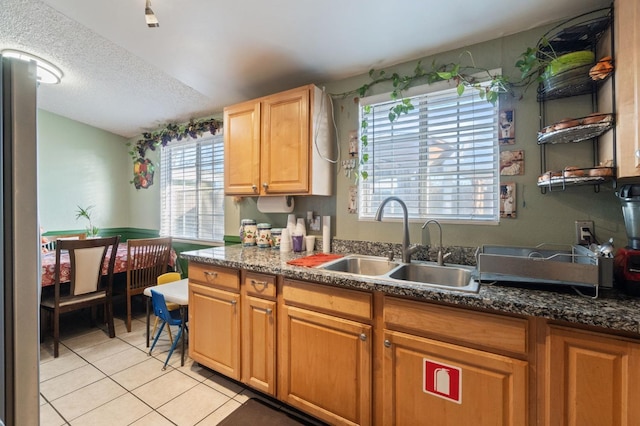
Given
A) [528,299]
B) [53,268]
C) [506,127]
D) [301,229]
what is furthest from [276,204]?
[53,268]

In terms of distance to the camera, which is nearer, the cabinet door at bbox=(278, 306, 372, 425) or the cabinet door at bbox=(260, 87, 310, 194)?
the cabinet door at bbox=(278, 306, 372, 425)

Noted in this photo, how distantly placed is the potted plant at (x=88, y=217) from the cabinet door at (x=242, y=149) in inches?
102

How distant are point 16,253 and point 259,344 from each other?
1323 millimetres

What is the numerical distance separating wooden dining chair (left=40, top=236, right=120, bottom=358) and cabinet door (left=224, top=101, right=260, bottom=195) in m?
1.35

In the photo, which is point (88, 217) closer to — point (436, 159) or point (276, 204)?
point (276, 204)

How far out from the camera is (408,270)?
1700 millimetres

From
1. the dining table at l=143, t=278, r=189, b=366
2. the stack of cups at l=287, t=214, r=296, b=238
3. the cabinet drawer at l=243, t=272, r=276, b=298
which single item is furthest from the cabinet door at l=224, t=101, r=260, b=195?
the dining table at l=143, t=278, r=189, b=366

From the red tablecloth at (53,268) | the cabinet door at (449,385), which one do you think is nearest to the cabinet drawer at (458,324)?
the cabinet door at (449,385)

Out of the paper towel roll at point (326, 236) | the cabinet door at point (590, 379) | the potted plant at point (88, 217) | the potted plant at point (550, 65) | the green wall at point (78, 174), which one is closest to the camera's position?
the cabinet door at point (590, 379)

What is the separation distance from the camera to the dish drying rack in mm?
1065

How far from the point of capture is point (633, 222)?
114 centimetres

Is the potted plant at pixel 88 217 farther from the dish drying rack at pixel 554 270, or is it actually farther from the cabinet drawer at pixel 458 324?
the dish drying rack at pixel 554 270

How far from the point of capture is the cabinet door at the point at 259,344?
1702 millimetres

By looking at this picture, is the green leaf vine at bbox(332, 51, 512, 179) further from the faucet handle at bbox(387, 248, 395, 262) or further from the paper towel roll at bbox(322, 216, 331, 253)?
the faucet handle at bbox(387, 248, 395, 262)
